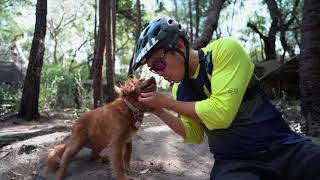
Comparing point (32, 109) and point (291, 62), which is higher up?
point (291, 62)

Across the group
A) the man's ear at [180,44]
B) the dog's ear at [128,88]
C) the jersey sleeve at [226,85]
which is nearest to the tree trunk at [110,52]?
the dog's ear at [128,88]

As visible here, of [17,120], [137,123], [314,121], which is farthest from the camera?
[17,120]

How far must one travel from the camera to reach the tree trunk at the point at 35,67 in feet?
34.4

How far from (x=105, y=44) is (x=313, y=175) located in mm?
7782

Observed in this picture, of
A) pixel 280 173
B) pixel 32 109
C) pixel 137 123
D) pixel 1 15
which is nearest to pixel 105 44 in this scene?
pixel 32 109

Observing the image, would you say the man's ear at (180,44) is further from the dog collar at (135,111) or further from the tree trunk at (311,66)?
the tree trunk at (311,66)

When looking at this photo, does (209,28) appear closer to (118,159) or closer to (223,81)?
(118,159)

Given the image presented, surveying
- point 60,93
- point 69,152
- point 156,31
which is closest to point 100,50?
point 69,152

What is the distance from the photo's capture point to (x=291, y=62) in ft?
45.7

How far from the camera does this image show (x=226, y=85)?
236 centimetres

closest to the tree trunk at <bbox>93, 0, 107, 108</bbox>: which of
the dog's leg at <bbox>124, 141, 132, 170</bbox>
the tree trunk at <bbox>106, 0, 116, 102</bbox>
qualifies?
the tree trunk at <bbox>106, 0, 116, 102</bbox>

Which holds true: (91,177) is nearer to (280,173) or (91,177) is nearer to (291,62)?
(280,173)

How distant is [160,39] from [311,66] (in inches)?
155

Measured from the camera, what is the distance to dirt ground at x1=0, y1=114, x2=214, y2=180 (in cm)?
507
